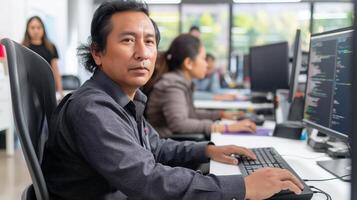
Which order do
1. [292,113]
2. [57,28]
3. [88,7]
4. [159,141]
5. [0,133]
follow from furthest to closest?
[88,7] < [57,28] < [0,133] < [292,113] < [159,141]

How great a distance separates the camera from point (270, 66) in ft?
8.38

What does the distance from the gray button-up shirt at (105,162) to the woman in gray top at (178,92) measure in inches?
45.0

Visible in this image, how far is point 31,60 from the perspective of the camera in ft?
3.29

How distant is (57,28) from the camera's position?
6180mm

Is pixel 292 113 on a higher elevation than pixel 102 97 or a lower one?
Answer: lower

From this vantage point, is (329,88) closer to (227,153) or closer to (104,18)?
(227,153)

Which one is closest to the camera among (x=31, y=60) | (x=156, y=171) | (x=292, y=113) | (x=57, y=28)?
(x=156, y=171)

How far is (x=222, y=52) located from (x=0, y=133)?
5.29 m

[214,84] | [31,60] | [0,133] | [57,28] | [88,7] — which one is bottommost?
[0,133]

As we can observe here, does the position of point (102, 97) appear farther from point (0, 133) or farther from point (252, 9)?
point (252, 9)

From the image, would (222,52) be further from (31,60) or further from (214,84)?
(31,60)

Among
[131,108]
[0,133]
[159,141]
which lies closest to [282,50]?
[159,141]

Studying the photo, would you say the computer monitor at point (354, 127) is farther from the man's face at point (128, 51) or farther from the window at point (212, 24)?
the window at point (212, 24)

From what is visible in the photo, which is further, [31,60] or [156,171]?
[31,60]
